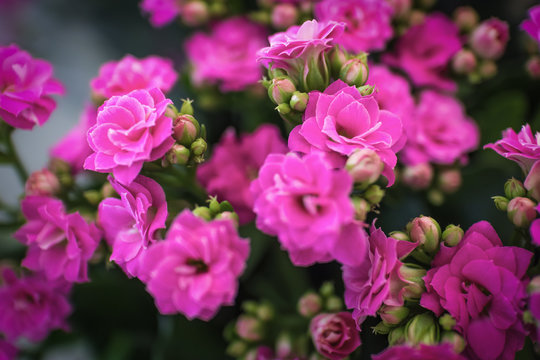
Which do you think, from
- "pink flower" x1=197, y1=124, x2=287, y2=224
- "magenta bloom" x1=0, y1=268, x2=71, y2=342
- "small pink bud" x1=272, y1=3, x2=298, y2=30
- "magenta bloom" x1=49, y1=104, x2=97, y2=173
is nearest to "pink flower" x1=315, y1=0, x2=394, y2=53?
"small pink bud" x1=272, y1=3, x2=298, y2=30

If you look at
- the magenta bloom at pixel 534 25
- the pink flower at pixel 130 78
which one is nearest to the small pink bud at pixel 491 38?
the magenta bloom at pixel 534 25

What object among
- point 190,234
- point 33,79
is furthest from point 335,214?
point 33,79

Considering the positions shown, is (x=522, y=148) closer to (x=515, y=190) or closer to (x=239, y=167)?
(x=515, y=190)

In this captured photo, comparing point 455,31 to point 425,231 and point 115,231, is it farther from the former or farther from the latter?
point 115,231

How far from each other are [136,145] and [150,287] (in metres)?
0.15

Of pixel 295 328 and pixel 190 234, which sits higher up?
pixel 190 234

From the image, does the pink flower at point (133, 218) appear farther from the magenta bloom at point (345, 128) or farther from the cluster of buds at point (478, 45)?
the cluster of buds at point (478, 45)

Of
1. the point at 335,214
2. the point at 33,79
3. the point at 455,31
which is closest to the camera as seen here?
the point at 335,214

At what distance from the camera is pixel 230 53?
2.75 feet

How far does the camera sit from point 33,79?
0.62m

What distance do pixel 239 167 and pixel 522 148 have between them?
1.24 feet

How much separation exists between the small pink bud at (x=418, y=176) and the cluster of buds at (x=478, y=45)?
18cm

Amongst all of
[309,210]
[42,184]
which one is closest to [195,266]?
[309,210]

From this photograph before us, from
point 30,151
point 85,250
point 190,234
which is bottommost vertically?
point 30,151
